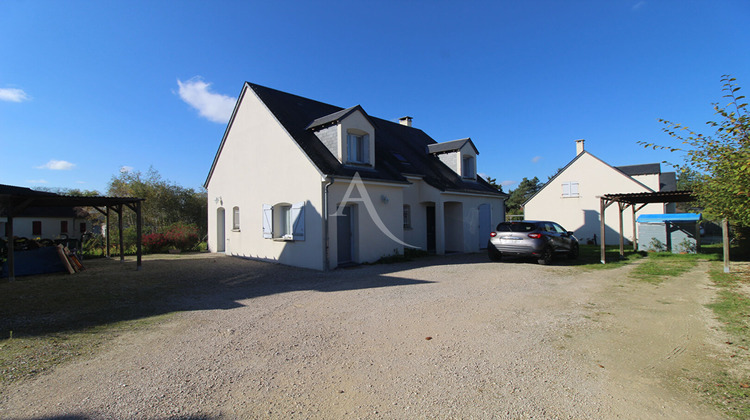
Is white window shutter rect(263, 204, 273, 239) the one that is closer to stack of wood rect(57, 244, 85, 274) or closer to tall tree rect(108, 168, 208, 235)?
stack of wood rect(57, 244, 85, 274)

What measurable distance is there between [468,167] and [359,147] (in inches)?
299

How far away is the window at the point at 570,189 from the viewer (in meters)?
22.4

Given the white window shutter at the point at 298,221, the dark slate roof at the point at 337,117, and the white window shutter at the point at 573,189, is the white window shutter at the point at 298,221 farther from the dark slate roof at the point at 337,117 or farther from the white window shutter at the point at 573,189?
the white window shutter at the point at 573,189

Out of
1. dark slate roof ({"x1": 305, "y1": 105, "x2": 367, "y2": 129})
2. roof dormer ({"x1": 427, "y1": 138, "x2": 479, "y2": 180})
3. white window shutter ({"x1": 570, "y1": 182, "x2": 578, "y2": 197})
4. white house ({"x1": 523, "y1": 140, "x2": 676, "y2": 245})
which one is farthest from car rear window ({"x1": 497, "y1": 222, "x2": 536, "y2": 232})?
white window shutter ({"x1": 570, "y1": 182, "x2": 578, "y2": 197})

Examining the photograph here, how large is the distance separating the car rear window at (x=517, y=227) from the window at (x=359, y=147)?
5.34m

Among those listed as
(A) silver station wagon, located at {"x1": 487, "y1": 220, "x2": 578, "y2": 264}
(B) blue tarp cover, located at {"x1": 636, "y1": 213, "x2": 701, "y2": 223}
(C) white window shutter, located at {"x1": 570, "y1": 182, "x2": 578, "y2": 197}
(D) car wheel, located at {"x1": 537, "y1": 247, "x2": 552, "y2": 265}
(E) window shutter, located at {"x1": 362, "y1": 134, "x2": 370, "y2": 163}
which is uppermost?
(E) window shutter, located at {"x1": 362, "y1": 134, "x2": 370, "y2": 163}

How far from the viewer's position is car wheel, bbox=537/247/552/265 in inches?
464

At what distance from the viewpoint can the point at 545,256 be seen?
467 inches

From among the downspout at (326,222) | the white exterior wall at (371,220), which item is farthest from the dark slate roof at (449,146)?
the downspout at (326,222)

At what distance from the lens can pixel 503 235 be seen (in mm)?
12344

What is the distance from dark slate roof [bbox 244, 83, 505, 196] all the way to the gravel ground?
5.90 metres

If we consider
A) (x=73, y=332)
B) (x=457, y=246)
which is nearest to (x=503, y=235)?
(x=457, y=246)

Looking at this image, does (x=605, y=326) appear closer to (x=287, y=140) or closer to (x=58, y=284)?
(x=287, y=140)

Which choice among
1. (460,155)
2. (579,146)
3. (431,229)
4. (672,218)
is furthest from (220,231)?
(579,146)
